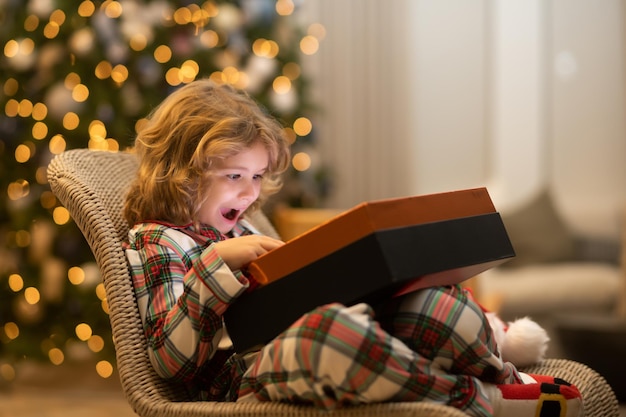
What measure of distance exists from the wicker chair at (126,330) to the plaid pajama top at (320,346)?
0.02 metres

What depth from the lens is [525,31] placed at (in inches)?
168

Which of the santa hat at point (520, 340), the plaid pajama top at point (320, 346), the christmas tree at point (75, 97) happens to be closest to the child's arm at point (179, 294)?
the plaid pajama top at point (320, 346)

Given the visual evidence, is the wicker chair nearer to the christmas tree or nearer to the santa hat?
the santa hat

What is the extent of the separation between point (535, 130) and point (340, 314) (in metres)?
3.51

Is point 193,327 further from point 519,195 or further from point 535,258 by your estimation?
point 519,195

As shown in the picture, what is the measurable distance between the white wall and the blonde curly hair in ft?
8.73

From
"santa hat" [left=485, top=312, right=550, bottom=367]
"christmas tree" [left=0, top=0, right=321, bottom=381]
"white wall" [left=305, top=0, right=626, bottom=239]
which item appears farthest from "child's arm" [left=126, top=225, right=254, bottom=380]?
"white wall" [left=305, top=0, right=626, bottom=239]

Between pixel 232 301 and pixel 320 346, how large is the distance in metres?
0.20

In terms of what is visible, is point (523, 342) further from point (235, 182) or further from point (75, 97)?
point (75, 97)

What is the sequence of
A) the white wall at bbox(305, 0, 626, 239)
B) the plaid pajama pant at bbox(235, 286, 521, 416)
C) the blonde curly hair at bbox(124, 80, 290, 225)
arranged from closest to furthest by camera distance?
the plaid pajama pant at bbox(235, 286, 521, 416) < the blonde curly hair at bbox(124, 80, 290, 225) < the white wall at bbox(305, 0, 626, 239)

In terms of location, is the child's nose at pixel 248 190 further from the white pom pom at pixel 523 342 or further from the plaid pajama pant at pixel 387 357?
the white pom pom at pixel 523 342

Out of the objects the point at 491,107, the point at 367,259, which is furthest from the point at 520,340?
the point at 491,107

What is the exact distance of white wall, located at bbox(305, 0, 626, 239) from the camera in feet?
13.5

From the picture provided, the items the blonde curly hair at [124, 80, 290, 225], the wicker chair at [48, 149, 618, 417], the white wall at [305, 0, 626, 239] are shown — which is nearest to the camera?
the wicker chair at [48, 149, 618, 417]
